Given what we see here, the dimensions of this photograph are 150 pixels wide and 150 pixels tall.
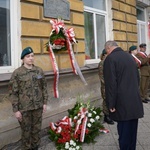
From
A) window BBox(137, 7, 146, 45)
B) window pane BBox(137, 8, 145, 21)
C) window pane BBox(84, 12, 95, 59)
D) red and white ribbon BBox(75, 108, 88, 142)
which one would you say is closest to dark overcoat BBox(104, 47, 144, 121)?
red and white ribbon BBox(75, 108, 88, 142)

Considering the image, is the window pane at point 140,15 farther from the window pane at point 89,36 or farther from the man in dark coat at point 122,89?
the man in dark coat at point 122,89

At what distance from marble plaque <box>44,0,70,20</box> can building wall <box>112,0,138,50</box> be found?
249cm

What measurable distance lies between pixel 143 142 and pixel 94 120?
0.92 m

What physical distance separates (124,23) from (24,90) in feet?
18.0

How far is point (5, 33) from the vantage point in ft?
13.8

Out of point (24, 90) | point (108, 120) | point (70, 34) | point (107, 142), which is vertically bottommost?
point (107, 142)

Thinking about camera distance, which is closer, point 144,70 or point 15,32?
point 15,32

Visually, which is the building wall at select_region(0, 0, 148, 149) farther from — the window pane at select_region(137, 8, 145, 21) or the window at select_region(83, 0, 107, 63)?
the window pane at select_region(137, 8, 145, 21)

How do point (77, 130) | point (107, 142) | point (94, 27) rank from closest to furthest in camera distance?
point (77, 130) < point (107, 142) < point (94, 27)

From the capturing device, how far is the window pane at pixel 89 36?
6316 mm

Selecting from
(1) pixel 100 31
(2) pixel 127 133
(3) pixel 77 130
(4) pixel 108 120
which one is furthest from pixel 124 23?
(2) pixel 127 133

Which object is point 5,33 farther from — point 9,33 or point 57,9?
point 57,9

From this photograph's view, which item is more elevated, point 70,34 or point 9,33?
point 70,34

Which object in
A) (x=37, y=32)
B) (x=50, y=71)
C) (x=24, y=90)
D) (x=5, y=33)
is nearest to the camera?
(x=24, y=90)
